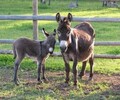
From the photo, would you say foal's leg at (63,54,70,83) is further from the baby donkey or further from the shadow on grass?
the baby donkey

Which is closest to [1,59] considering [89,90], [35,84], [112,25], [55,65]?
[55,65]

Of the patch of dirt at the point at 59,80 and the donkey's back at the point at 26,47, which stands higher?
the donkey's back at the point at 26,47

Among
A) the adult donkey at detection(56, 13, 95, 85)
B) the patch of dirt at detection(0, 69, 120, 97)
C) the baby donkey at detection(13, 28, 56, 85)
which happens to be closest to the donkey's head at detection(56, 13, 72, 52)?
the adult donkey at detection(56, 13, 95, 85)

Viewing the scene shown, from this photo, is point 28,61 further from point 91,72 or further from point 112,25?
point 112,25

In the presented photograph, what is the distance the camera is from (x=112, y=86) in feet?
26.9

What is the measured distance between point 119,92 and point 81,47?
125 centimetres

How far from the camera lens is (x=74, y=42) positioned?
7.82 m

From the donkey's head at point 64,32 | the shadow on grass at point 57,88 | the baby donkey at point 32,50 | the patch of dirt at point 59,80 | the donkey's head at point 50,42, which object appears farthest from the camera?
the baby donkey at point 32,50

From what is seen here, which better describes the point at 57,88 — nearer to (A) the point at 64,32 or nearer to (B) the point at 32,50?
(B) the point at 32,50

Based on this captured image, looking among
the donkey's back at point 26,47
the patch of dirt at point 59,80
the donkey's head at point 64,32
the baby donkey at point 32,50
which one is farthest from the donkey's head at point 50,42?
the patch of dirt at point 59,80

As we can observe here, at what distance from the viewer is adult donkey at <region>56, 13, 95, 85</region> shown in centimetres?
747

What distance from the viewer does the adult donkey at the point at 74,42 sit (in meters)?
7.47

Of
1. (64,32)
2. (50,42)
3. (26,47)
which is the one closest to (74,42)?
(64,32)

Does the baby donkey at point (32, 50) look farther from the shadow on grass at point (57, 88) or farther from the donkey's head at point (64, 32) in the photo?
the donkey's head at point (64, 32)
